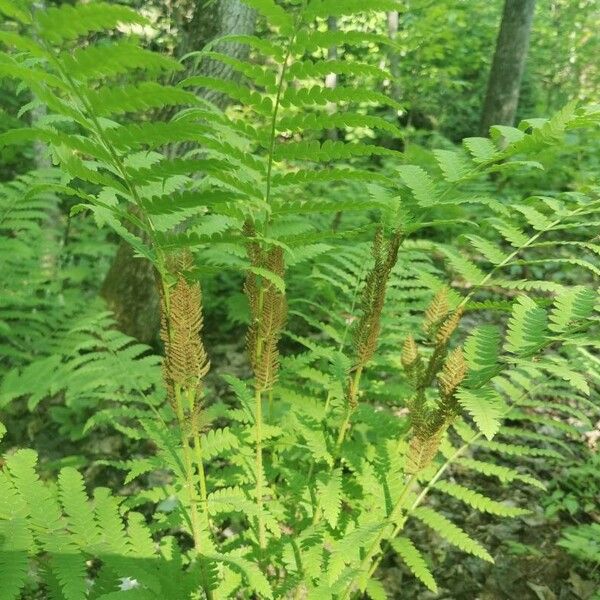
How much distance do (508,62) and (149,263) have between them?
5527 millimetres

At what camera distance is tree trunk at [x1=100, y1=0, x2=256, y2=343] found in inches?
147

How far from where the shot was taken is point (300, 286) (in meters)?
4.27

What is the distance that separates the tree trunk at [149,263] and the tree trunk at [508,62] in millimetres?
4268

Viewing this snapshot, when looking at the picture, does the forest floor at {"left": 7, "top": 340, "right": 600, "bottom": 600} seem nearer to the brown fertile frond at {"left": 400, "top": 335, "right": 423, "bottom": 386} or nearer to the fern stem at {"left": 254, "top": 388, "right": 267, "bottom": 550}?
the fern stem at {"left": 254, "top": 388, "right": 267, "bottom": 550}

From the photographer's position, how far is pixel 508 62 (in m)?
6.91

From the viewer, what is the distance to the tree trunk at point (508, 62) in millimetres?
6672

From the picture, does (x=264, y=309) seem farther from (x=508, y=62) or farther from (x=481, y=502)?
(x=508, y=62)

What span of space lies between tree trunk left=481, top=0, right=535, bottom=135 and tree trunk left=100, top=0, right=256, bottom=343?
4.27 meters

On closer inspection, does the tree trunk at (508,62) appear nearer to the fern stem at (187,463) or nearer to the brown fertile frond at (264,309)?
the brown fertile frond at (264,309)

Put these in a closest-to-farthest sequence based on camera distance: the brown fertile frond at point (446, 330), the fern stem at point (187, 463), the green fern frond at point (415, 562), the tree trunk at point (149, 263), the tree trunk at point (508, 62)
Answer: the fern stem at point (187, 463)
the brown fertile frond at point (446, 330)
the green fern frond at point (415, 562)
the tree trunk at point (149, 263)
the tree trunk at point (508, 62)

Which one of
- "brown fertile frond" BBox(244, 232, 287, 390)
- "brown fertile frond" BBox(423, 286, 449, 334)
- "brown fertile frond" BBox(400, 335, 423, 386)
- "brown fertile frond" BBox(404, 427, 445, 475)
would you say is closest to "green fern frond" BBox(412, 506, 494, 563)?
"brown fertile frond" BBox(404, 427, 445, 475)

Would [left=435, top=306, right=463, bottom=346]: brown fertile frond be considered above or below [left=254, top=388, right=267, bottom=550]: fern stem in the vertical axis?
above

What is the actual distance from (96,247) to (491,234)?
13.1 ft

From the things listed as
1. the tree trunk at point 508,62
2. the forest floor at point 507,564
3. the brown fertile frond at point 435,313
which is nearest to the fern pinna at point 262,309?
the brown fertile frond at point 435,313
